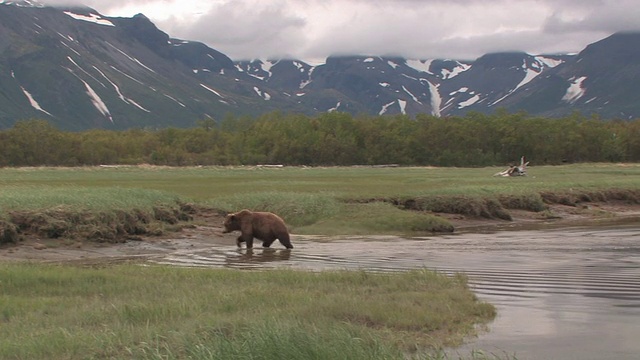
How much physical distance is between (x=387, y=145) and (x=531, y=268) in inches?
4285

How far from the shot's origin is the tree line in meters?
125

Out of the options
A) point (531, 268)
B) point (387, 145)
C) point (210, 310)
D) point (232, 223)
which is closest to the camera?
point (210, 310)

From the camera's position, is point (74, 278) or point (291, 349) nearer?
point (291, 349)

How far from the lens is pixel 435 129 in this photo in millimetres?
131250

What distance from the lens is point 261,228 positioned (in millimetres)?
27406

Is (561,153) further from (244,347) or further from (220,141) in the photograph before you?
(244,347)

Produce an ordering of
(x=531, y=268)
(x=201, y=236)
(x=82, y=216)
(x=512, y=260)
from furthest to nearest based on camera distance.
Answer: (x=201, y=236) → (x=82, y=216) → (x=512, y=260) → (x=531, y=268)

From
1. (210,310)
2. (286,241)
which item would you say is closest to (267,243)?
(286,241)

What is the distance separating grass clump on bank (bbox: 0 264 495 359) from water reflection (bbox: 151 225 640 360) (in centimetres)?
88

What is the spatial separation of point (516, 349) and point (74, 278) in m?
9.83

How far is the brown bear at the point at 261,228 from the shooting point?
26938mm

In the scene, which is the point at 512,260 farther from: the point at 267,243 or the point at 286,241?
the point at 267,243

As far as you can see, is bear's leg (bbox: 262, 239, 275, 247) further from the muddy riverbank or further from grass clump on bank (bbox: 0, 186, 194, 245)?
grass clump on bank (bbox: 0, 186, 194, 245)

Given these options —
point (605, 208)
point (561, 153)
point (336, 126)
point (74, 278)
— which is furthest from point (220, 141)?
point (74, 278)
